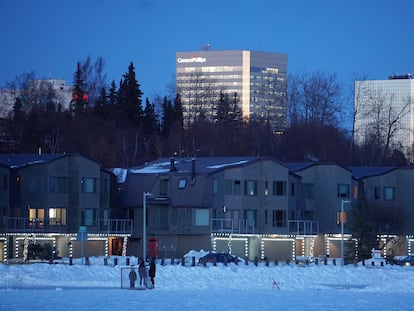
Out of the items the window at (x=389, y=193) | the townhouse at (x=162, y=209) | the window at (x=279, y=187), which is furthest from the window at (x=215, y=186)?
the window at (x=389, y=193)

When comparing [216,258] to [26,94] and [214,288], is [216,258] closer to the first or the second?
[214,288]

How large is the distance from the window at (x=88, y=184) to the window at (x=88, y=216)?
1.52m

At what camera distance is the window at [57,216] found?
3780 inches

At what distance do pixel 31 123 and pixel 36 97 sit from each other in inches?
566

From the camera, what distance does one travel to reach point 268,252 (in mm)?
99562

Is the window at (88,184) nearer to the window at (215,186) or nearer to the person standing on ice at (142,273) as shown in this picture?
the window at (215,186)

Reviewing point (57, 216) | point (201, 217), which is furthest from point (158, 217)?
point (57, 216)

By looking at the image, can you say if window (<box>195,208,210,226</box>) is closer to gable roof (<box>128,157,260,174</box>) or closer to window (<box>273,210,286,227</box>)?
gable roof (<box>128,157,260,174</box>)

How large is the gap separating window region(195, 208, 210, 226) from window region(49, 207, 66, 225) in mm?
10440

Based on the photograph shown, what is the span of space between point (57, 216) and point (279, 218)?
59.4 feet

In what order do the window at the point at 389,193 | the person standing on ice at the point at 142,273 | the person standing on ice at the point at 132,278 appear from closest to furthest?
the person standing on ice at the point at 132,278 → the person standing on ice at the point at 142,273 → the window at the point at 389,193

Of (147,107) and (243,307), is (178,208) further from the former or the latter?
(147,107)

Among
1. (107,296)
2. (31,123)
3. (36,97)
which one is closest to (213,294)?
(107,296)

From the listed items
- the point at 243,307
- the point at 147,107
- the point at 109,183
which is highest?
the point at 147,107
